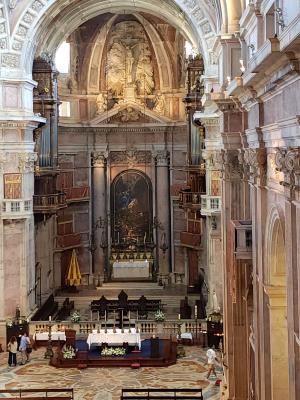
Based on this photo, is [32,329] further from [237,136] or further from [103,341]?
[237,136]

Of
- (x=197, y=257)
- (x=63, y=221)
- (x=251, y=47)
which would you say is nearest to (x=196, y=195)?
(x=197, y=257)

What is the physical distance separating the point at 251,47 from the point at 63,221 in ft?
71.6

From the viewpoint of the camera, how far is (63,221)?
3278 cm

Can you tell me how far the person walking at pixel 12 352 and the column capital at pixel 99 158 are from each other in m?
13.0

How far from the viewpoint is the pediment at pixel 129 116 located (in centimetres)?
3316

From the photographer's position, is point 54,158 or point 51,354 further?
point 54,158

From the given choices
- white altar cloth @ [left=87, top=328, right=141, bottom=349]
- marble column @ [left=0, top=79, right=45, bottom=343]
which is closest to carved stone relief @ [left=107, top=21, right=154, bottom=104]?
marble column @ [left=0, top=79, right=45, bottom=343]

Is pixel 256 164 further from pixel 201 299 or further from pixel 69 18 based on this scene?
pixel 201 299

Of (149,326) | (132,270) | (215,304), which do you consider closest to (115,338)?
(149,326)

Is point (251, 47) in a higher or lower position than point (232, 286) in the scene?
higher

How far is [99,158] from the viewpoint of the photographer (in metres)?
34.0

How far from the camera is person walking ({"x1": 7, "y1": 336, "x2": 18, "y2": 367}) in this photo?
22594 millimetres

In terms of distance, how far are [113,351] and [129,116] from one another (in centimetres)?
1408

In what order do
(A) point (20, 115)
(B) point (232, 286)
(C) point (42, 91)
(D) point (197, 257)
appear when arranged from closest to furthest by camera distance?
(B) point (232, 286)
(A) point (20, 115)
(C) point (42, 91)
(D) point (197, 257)
